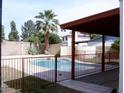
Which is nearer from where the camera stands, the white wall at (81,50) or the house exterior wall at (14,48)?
the white wall at (81,50)

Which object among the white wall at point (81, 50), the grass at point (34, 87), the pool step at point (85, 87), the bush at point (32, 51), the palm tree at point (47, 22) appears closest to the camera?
the grass at point (34, 87)

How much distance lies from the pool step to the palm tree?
2058 cm

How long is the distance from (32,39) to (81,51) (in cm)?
936

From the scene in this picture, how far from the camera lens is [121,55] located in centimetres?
420

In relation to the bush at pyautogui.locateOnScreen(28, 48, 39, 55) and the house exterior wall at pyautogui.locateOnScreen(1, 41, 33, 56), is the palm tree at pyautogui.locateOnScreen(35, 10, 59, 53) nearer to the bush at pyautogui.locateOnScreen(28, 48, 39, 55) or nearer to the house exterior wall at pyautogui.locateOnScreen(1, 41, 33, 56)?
the bush at pyautogui.locateOnScreen(28, 48, 39, 55)

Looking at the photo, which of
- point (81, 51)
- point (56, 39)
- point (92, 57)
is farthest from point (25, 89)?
point (56, 39)

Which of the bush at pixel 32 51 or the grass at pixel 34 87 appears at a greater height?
the bush at pixel 32 51

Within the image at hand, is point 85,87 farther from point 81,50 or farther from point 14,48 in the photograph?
point 14,48

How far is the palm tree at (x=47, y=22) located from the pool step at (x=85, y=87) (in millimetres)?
20581

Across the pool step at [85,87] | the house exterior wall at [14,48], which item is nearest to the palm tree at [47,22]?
the house exterior wall at [14,48]

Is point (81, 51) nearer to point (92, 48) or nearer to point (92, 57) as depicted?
point (92, 48)

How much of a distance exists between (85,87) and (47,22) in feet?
72.4

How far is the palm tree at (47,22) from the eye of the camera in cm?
2927

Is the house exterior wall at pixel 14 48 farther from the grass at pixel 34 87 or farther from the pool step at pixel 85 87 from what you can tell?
the pool step at pixel 85 87
